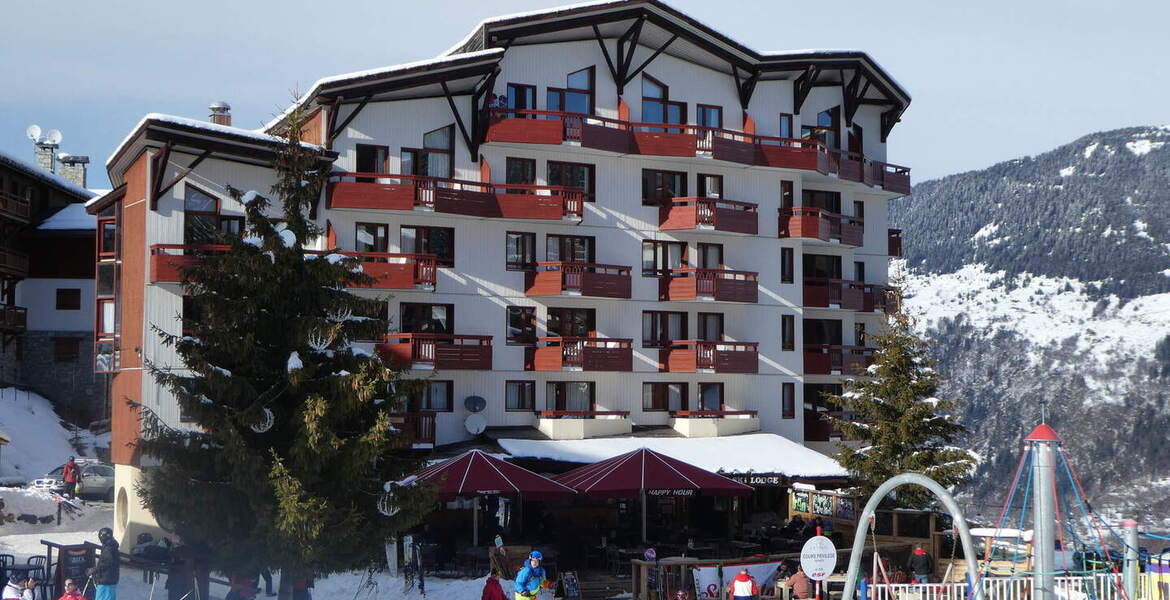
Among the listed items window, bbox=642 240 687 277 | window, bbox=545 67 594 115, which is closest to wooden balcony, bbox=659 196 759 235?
window, bbox=642 240 687 277

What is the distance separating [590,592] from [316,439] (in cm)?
1013

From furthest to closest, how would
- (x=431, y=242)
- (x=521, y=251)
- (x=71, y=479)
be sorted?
(x=71, y=479) < (x=521, y=251) < (x=431, y=242)

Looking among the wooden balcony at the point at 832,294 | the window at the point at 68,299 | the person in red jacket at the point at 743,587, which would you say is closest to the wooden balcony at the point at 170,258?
the person in red jacket at the point at 743,587

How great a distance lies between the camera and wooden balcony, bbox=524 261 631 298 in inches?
1710

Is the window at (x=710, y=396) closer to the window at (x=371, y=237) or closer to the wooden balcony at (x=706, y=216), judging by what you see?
the wooden balcony at (x=706, y=216)

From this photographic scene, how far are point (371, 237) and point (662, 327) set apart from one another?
35.5 ft

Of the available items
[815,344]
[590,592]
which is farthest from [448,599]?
[815,344]

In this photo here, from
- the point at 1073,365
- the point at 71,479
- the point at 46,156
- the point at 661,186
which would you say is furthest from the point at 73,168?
the point at 1073,365

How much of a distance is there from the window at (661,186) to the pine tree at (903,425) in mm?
10522

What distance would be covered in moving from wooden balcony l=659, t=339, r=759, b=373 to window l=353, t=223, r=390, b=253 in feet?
34.6

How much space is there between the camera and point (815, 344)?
51.8 meters

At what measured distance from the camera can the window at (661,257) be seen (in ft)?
152

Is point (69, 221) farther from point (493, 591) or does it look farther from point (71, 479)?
point (493, 591)

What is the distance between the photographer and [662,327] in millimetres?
46406
